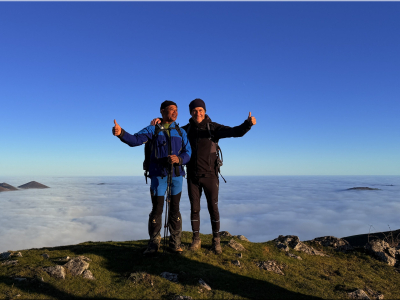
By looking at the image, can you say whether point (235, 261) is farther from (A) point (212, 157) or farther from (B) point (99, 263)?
(B) point (99, 263)

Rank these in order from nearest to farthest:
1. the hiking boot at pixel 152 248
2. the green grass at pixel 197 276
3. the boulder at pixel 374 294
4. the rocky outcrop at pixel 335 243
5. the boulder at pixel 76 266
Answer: the green grass at pixel 197 276
the boulder at pixel 76 266
the boulder at pixel 374 294
the hiking boot at pixel 152 248
the rocky outcrop at pixel 335 243

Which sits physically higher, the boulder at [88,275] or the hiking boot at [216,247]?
the hiking boot at [216,247]

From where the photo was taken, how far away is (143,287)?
19.6 feet

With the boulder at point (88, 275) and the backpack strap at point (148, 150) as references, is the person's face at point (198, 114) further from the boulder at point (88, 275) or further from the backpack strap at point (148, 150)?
the boulder at point (88, 275)

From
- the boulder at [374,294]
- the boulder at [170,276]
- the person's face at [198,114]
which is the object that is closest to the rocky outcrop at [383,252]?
the boulder at [374,294]

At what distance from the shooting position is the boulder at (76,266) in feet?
21.0

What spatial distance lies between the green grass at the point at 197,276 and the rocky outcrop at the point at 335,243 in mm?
1163

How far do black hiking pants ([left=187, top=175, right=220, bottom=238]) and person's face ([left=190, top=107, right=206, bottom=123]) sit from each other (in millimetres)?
1600

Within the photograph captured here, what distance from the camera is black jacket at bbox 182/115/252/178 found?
7641 millimetres

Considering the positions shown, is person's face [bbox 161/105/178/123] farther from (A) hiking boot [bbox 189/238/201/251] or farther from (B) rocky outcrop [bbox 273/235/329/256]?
(B) rocky outcrop [bbox 273/235/329/256]

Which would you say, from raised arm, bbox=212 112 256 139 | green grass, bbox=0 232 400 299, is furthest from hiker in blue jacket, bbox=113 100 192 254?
raised arm, bbox=212 112 256 139

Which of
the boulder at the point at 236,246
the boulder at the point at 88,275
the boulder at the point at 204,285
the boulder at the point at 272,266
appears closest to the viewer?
the boulder at the point at 204,285

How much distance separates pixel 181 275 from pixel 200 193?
2.25 m

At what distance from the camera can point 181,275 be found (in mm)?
6535
